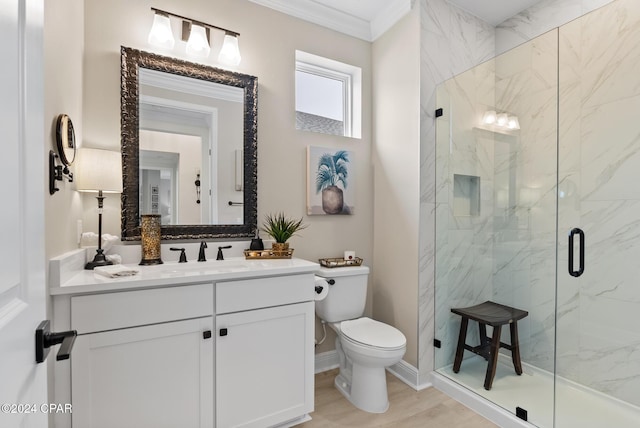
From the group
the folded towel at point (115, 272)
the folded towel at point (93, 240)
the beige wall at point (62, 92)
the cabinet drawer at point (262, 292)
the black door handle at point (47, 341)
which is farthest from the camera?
the folded towel at point (93, 240)

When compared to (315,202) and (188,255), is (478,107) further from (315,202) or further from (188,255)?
(188,255)

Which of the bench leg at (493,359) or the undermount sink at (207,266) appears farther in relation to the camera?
the bench leg at (493,359)

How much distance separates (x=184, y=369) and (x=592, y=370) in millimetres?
2396

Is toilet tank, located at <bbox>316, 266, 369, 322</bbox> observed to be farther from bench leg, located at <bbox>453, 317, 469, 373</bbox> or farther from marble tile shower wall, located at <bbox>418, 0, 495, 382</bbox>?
bench leg, located at <bbox>453, 317, 469, 373</bbox>

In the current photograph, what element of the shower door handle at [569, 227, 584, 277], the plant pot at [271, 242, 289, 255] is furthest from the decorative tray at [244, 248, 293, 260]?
the shower door handle at [569, 227, 584, 277]

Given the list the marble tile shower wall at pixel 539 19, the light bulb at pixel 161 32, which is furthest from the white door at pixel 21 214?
the marble tile shower wall at pixel 539 19

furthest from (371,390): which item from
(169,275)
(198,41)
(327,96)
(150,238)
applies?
(198,41)

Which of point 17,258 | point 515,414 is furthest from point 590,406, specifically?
point 17,258

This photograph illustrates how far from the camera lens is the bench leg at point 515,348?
7.06ft

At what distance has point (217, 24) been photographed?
83.6 inches

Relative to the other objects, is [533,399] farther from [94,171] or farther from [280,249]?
[94,171]

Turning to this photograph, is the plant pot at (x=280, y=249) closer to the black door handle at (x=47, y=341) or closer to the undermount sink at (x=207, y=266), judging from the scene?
the undermount sink at (x=207, y=266)

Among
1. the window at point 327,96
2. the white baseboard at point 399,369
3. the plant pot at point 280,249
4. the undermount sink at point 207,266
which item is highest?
the window at point 327,96

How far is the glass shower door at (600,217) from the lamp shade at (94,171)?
2.55 meters
